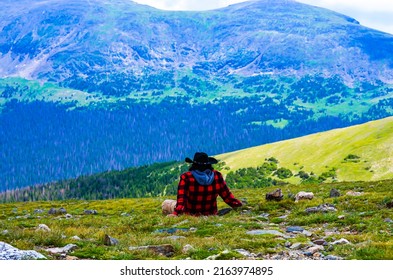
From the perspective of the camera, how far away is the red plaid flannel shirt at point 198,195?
74.7ft

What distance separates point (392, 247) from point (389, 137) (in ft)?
578

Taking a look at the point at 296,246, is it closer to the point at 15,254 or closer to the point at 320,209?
the point at 15,254

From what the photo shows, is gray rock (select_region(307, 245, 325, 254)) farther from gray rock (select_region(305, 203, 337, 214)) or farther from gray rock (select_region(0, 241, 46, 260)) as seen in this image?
gray rock (select_region(305, 203, 337, 214))

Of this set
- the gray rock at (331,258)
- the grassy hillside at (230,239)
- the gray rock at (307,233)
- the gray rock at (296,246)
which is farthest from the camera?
the gray rock at (307,233)

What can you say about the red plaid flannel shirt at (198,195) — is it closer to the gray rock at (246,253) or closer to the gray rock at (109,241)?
the gray rock at (109,241)

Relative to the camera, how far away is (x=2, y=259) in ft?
40.3

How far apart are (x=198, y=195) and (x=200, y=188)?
0.92m

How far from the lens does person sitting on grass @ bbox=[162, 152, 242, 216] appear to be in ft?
74.2

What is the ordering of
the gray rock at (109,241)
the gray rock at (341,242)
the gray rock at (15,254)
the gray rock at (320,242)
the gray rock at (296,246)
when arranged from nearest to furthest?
the gray rock at (15,254)
the gray rock at (296,246)
the gray rock at (341,242)
the gray rock at (320,242)
the gray rock at (109,241)

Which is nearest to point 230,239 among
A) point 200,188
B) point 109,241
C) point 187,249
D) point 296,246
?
point 296,246

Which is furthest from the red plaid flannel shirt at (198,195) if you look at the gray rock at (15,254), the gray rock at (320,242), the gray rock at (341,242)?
the gray rock at (15,254)

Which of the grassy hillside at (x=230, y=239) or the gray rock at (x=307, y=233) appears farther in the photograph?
the gray rock at (x=307, y=233)

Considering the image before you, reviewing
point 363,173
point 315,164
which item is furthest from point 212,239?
point 315,164
